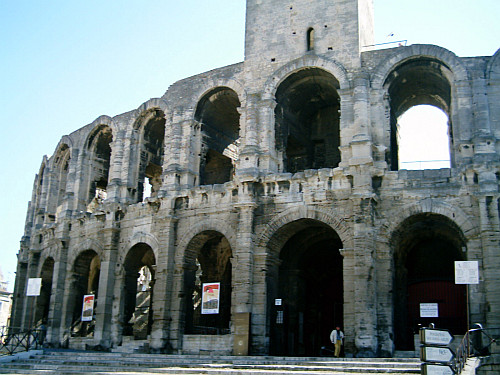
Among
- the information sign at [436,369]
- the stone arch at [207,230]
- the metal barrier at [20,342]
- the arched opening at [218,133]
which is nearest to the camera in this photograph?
the information sign at [436,369]

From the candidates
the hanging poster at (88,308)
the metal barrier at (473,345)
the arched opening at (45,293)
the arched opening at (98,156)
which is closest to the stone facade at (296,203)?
the arched opening at (98,156)

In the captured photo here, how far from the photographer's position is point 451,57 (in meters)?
21.8

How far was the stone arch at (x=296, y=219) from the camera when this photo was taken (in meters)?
21.3

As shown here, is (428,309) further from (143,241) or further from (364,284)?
(143,241)

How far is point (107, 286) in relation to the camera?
26.2 metres

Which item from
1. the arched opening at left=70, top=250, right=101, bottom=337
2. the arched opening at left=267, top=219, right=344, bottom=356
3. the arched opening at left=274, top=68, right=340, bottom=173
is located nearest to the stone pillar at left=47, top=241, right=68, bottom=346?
the arched opening at left=70, top=250, right=101, bottom=337

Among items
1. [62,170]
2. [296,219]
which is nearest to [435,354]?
[296,219]

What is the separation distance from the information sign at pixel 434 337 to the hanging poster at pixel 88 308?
18935 millimetres

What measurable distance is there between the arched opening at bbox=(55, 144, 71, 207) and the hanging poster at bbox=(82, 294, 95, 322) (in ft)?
23.9

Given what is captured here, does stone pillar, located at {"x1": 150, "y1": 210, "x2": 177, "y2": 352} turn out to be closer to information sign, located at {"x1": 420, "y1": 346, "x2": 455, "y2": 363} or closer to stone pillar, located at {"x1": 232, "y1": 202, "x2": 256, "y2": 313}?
stone pillar, located at {"x1": 232, "y1": 202, "x2": 256, "y2": 313}

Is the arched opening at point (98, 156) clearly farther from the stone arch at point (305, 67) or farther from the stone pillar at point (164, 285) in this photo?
the stone arch at point (305, 67)

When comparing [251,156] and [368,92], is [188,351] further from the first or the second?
[368,92]

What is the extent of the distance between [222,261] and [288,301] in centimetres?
568

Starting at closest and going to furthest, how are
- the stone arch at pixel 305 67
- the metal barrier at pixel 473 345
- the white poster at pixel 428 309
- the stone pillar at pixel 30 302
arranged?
the metal barrier at pixel 473 345, the white poster at pixel 428 309, the stone arch at pixel 305 67, the stone pillar at pixel 30 302
